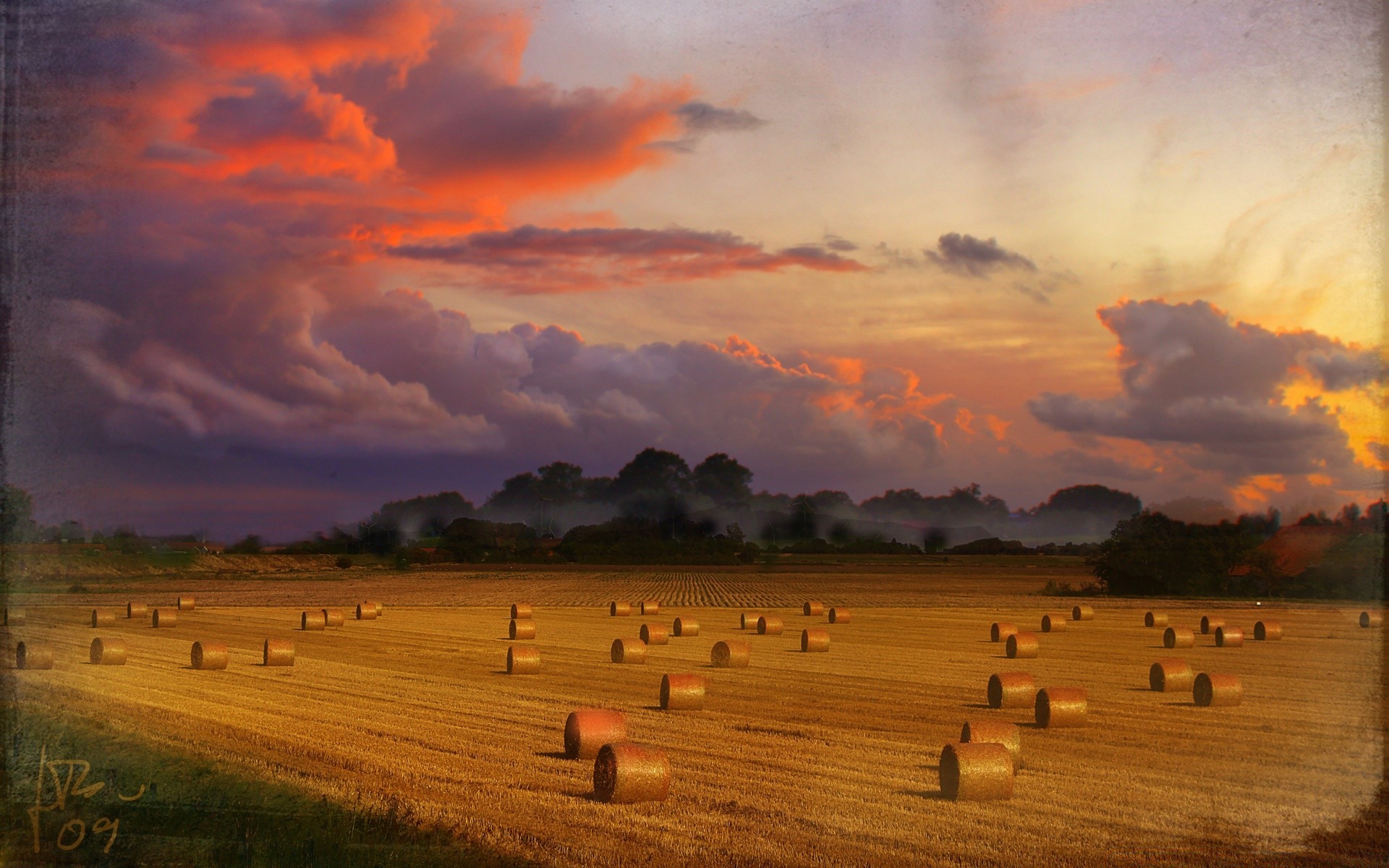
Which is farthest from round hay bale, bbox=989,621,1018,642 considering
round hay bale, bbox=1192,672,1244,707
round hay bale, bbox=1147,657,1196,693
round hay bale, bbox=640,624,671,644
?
round hay bale, bbox=1192,672,1244,707

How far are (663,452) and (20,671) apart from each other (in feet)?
246

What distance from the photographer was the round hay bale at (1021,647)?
27812mm

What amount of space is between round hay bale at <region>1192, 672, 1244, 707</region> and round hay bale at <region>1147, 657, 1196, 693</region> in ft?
4.50

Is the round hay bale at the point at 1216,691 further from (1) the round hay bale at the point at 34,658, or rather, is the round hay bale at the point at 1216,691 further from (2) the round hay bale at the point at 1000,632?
(1) the round hay bale at the point at 34,658

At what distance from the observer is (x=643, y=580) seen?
7988 centimetres

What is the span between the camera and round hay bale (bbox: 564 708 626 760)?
→ 1384cm

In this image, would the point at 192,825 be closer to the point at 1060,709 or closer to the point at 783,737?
the point at 783,737

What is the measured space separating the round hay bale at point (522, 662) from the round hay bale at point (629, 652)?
2872 millimetres

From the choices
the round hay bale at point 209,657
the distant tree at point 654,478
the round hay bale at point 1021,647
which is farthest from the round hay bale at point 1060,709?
the distant tree at point 654,478

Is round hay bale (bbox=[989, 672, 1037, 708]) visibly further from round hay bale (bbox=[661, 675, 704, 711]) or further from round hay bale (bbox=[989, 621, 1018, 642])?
round hay bale (bbox=[989, 621, 1018, 642])

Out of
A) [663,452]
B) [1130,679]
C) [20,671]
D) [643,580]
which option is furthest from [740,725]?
[663,452]

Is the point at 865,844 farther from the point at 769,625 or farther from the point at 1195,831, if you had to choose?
the point at 769,625

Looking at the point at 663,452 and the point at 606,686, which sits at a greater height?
the point at 663,452
